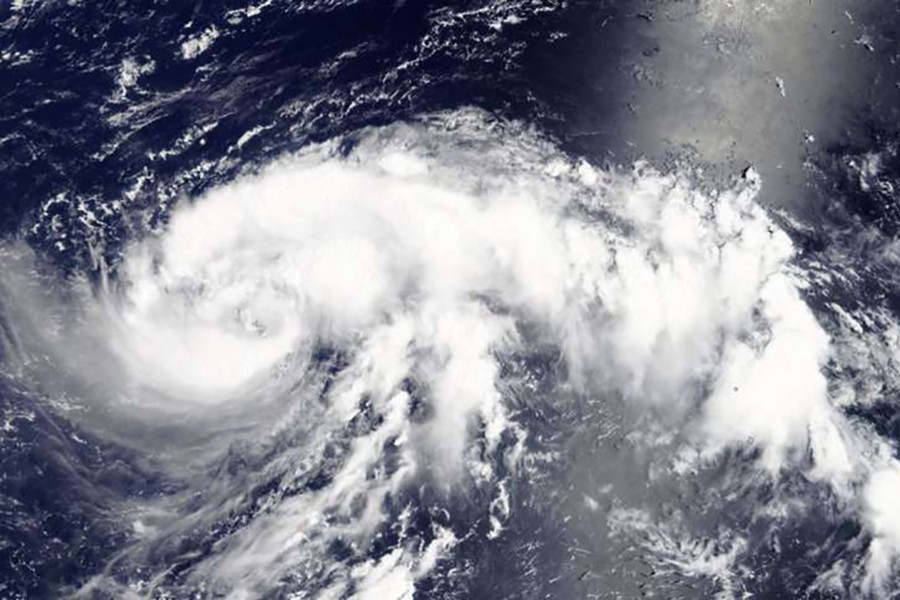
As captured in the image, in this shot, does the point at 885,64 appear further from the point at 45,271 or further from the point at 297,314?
the point at 45,271

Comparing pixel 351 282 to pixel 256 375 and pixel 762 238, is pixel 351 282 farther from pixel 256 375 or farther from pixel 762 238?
pixel 762 238

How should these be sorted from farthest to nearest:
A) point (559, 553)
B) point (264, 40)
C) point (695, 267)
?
point (264, 40)
point (695, 267)
point (559, 553)

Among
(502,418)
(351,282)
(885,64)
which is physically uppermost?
(885,64)

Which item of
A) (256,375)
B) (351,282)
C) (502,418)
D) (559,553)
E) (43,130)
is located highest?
(43,130)

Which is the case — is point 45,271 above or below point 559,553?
above

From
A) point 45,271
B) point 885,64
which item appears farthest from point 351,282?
point 885,64

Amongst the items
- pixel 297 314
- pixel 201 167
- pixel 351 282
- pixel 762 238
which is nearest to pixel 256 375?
pixel 297 314

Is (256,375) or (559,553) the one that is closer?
(559,553)

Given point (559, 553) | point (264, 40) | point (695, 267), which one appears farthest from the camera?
point (264, 40)

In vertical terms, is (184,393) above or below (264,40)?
below
